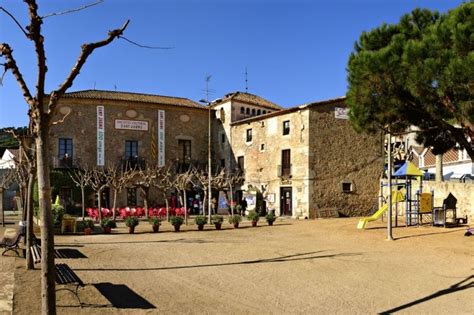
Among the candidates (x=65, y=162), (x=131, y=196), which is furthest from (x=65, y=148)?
(x=131, y=196)

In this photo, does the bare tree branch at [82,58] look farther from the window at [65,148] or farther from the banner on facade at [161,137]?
the banner on facade at [161,137]

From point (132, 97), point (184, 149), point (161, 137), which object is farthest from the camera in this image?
point (184, 149)

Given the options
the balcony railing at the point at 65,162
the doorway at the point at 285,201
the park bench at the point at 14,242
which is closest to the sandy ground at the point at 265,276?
the park bench at the point at 14,242

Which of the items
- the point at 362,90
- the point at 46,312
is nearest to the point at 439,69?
the point at 362,90

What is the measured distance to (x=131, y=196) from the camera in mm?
28734

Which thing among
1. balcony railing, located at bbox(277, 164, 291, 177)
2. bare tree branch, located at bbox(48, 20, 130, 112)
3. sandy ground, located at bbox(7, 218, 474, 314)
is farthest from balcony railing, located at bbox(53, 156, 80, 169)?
bare tree branch, located at bbox(48, 20, 130, 112)

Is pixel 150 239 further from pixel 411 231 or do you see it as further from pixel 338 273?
pixel 411 231

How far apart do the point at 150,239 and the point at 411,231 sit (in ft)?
28.9

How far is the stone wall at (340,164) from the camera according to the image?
24.8 m

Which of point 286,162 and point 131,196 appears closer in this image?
point 286,162

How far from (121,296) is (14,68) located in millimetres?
3490

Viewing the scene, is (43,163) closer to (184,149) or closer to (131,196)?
(131,196)

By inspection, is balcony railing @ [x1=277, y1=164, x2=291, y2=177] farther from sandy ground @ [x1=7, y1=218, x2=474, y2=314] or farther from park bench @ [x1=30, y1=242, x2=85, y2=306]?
park bench @ [x1=30, y1=242, x2=85, y2=306]

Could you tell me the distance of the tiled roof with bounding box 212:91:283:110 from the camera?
3069cm
